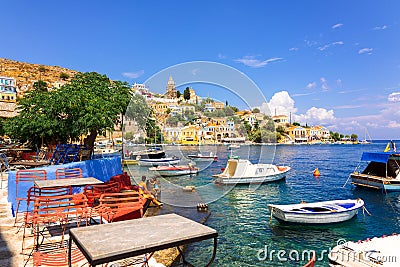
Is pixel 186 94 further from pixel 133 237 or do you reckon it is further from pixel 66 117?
pixel 133 237

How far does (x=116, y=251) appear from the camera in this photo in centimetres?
229

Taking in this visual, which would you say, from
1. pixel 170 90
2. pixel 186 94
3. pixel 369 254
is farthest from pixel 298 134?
pixel 369 254

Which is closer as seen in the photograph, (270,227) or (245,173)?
(270,227)

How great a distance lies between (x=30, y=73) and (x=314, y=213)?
384 ft

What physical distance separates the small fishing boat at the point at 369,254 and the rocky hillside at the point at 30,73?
98.2 m

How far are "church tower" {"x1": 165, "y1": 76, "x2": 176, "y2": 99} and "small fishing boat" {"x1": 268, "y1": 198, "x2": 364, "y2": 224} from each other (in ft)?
23.1

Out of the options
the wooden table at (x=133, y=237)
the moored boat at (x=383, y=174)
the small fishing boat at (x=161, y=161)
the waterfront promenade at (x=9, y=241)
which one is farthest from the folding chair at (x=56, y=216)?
the small fishing boat at (x=161, y=161)

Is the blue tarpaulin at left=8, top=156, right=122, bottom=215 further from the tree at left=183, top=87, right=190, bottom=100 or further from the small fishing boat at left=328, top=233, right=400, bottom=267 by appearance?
the small fishing boat at left=328, top=233, right=400, bottom=267

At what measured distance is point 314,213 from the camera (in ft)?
41.6

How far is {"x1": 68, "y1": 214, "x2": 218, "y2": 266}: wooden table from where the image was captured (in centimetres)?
229

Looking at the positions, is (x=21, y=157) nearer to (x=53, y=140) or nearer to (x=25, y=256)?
(x=53, y=140)

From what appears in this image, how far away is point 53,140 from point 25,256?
12.1 m

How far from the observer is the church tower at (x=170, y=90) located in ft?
32.1

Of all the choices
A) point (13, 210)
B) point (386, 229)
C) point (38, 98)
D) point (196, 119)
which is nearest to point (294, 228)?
point (386, 229)
